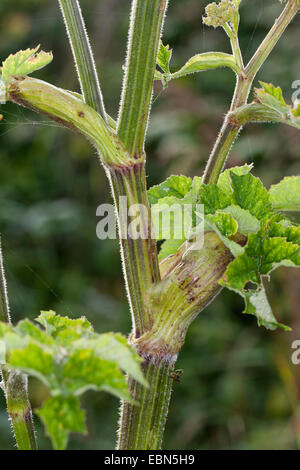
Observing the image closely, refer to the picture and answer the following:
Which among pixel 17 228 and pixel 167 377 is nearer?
pixel 167 377

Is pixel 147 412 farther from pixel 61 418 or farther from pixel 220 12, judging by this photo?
pixel 220 12

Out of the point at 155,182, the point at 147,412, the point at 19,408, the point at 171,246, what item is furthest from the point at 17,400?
the point at 155,182

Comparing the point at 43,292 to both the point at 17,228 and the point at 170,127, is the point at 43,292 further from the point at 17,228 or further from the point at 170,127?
the point at 170,127

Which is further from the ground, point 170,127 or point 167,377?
point 170,127

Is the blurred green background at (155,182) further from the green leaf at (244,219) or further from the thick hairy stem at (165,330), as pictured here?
the green leaf at (244,219)

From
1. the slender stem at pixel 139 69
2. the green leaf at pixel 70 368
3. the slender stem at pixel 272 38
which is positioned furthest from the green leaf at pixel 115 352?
the slender stem at pixel 272 38
